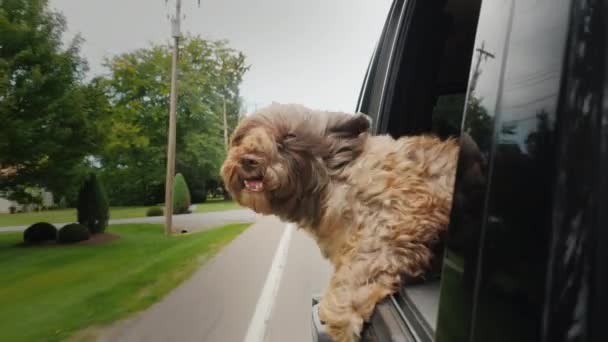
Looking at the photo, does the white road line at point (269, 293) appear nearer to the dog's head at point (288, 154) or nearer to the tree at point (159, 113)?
the dog's head at point (288, 154)

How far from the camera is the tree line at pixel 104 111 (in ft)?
8.21

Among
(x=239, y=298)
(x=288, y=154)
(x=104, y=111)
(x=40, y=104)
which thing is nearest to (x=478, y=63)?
(x=288, y=154)

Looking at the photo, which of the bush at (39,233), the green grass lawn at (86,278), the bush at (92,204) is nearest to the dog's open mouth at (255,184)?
the green grass lawn at (86,278)

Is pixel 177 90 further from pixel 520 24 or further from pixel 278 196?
pixel 520 24

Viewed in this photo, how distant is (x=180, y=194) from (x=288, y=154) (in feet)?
7.19

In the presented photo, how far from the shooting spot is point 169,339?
3.10 m

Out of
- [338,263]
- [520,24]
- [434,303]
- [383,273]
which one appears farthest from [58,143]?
[520,24]

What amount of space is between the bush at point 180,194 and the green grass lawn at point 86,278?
0.28 metres

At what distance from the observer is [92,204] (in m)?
3.44

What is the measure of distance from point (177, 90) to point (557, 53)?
12.8 feet

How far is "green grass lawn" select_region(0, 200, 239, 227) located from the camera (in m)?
2.67

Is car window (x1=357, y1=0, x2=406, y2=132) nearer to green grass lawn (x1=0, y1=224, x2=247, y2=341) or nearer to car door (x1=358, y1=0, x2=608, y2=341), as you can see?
car door (x1=358, y1=0, x2=608, y2=341)

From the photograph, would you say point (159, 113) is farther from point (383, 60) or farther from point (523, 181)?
point (523, 181)

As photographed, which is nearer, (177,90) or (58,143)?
(58,143)
